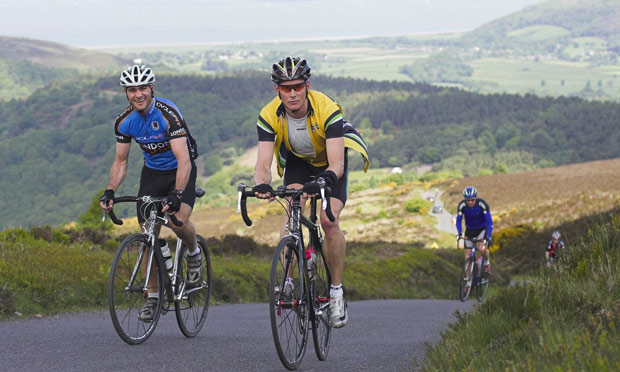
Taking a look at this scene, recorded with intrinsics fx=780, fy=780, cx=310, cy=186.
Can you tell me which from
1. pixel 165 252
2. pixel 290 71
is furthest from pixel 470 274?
pixel 290 71

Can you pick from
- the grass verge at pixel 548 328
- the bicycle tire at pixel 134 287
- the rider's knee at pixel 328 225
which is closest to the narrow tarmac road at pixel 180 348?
the bicycle tire at pixel 134 287

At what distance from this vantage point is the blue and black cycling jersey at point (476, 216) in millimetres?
17672

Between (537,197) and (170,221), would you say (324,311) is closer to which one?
(170,221)

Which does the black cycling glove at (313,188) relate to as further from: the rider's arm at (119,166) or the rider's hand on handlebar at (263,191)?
the rider's arm at (119,166)

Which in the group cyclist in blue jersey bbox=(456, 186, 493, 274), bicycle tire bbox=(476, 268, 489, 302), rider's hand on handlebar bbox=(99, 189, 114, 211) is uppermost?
rider's hand on handlebar bbox=(99, 189, 114, 211)

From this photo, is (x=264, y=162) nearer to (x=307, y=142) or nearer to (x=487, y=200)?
(x=307, y=142)

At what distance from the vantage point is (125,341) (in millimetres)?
7066

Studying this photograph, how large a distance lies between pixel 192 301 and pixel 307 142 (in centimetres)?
237

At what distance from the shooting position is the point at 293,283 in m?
6.45

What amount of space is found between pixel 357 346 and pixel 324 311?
1325 millimetres

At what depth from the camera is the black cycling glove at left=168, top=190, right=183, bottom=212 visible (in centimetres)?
735

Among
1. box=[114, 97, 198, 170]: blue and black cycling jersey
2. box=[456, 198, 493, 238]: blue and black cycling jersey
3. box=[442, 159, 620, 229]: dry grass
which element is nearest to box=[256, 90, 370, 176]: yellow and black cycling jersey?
box=[114, 97, 198, 170]: blue and black cycling jersey

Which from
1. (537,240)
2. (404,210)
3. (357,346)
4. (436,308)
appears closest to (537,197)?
(404,210)

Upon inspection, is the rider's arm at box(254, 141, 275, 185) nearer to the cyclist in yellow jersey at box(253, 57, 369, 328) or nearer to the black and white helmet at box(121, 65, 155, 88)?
the cyclist in yellow jersey at box(253, 57, 369, 328)
